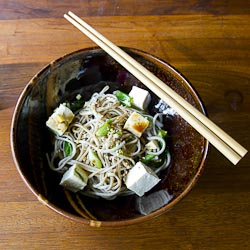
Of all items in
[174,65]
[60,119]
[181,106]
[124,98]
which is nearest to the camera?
[181,106]

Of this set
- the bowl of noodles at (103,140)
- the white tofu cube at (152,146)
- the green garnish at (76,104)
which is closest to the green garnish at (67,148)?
the bowl of noodles at (103,140)

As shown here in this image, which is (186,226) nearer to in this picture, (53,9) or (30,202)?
(30,202)

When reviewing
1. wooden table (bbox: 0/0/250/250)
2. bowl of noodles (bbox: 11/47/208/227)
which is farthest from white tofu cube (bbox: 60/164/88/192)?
wooden table (bbox: 0/0/250/250)

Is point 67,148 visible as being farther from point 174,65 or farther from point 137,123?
point 174,65

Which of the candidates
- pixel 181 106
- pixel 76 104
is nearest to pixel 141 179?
pixel 181 106

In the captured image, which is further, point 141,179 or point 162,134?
point 162,134

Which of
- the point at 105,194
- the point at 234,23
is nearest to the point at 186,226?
the point at 105,194

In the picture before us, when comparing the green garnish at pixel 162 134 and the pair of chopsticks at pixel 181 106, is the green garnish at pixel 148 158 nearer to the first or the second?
the green garnish at pixel 162 134

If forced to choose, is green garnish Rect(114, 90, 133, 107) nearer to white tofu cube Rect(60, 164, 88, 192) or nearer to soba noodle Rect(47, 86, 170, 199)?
soba noodle Rect(47, 86, 170, 199)
